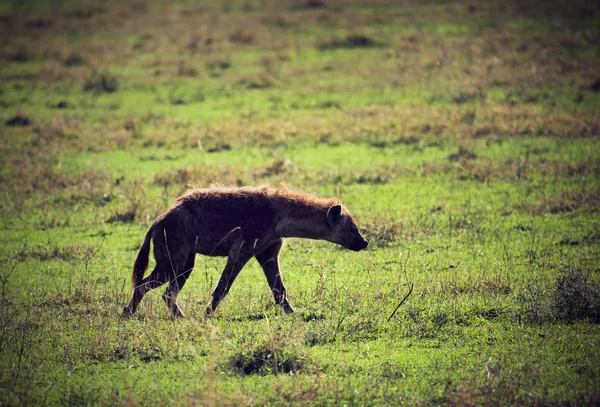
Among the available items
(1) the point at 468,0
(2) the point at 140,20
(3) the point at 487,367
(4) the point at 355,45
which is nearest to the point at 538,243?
(3) the point at 487,367

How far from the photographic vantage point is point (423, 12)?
2694cm

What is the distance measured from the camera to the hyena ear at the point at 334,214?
880 centimetres

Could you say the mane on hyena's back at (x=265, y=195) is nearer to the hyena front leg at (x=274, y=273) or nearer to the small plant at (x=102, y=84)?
the hyena front leg at (x=274, y=273)

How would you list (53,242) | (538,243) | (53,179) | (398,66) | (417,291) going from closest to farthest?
(417,291)
(538,243)
(53,242)
(53,179)
(398,66)

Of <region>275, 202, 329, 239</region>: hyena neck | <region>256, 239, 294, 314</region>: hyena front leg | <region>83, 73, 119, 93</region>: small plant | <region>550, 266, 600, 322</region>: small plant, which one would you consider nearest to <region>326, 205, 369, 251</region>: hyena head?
<region>275, 202, 329, 239</region>: hyena neck

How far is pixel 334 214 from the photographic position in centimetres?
890

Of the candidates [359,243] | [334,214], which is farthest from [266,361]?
[359,243]

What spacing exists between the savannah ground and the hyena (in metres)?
0.32

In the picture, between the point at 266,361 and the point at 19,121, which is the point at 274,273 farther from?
the point at 19,121

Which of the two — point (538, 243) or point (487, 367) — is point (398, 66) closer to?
point (538, 243)

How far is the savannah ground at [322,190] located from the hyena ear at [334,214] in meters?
0.72

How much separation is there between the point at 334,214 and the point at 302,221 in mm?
383

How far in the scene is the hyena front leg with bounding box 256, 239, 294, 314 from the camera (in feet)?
27.0

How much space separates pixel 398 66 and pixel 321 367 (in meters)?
16.0
